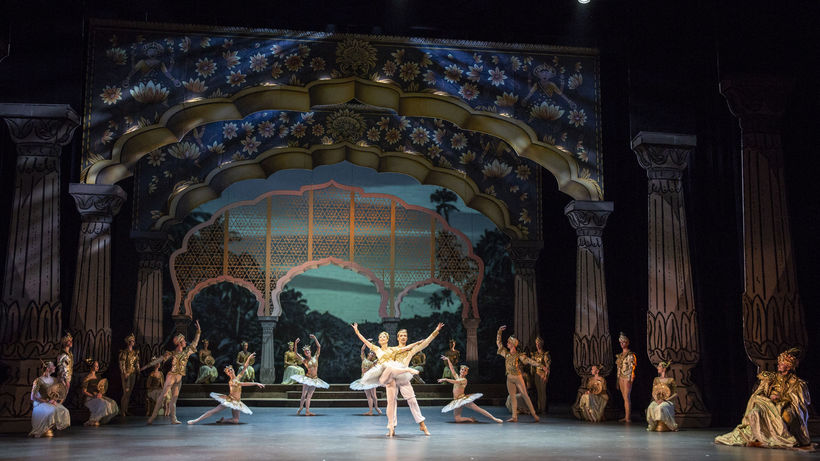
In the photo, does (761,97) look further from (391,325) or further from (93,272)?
(391,325)

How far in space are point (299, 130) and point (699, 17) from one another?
827 cm

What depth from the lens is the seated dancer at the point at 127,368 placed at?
13961 mm

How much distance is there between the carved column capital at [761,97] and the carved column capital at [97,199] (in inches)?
325

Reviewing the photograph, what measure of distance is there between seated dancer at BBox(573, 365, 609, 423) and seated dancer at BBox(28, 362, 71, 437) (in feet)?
23.8

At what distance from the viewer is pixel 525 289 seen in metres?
17.1

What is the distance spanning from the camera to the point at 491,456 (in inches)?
298

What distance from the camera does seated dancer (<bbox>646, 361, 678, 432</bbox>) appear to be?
10.4m

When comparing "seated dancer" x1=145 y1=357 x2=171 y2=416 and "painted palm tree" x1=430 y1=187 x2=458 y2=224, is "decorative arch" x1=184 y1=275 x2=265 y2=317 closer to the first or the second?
"seated dancer" x1=145 y1=357 x2=171 y2=416

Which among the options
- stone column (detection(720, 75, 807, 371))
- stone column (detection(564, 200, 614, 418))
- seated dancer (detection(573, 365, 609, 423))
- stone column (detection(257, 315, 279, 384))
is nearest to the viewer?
stone column (detection(720, 75, 807, 371))

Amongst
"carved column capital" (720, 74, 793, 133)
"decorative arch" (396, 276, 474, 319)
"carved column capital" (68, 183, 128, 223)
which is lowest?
"decorative arch" (396, 276, 474, 319)

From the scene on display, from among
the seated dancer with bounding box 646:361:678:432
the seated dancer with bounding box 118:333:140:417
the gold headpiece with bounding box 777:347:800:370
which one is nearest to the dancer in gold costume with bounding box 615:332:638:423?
the seated dancer with bounding box 646:361:678:432

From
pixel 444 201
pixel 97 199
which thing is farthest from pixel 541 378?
pixel 97 199

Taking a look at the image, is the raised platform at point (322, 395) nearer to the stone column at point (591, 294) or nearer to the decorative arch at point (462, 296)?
the decorative arch at point (462, 296)

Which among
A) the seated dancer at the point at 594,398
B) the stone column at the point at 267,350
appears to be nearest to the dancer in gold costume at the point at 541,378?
the seated dancer at the point at 594,398
